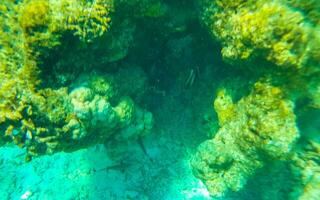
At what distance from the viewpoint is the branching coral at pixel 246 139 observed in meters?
3.77

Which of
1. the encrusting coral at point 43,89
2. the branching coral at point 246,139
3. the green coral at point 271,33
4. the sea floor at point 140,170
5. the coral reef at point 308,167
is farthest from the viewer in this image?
the sea floor at point 140,170

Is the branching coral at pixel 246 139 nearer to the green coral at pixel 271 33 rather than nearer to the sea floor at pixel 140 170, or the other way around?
the green coral at pixel 271 33

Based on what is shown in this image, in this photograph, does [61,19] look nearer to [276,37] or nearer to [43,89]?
[43,89]

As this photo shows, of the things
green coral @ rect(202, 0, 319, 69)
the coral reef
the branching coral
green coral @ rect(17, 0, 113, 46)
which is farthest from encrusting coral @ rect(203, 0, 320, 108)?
green coral @ rect(17, 0, 113, 46)

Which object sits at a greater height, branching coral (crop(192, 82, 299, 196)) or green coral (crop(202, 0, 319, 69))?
green coral (crop(202, 0, 319, 69))

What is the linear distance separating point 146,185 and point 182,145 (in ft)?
3.82

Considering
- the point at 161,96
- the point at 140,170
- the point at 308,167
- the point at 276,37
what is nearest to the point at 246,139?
the point at 308,167

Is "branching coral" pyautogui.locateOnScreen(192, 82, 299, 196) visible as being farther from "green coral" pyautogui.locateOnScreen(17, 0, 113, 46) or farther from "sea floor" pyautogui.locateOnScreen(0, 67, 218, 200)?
"green coral" pyautogui.locateOnScreen(17, 0, 113, 46)

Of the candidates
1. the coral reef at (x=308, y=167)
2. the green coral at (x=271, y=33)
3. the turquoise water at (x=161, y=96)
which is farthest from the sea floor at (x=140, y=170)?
the green coral at (x=271, y=33)

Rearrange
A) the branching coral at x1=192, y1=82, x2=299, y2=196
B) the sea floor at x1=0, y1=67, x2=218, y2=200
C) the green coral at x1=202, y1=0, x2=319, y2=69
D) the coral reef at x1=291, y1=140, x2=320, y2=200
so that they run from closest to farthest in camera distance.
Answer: the green coral at x1=202, y1=0, x2=319, y2=69, the branching coral at x1=192, y1=82, x2=299, y2=196, the coral reef at x1=291, y1=140, x2=320, y2=200, the sea floor at x1=0, y1=67, x2=218, y2=200

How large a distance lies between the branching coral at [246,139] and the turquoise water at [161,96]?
2 centimetres

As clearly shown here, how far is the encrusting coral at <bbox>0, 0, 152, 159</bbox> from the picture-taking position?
3.38m

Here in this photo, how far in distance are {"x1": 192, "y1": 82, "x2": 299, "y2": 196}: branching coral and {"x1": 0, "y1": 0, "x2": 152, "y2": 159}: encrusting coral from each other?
1.99 m

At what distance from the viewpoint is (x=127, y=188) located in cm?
579
